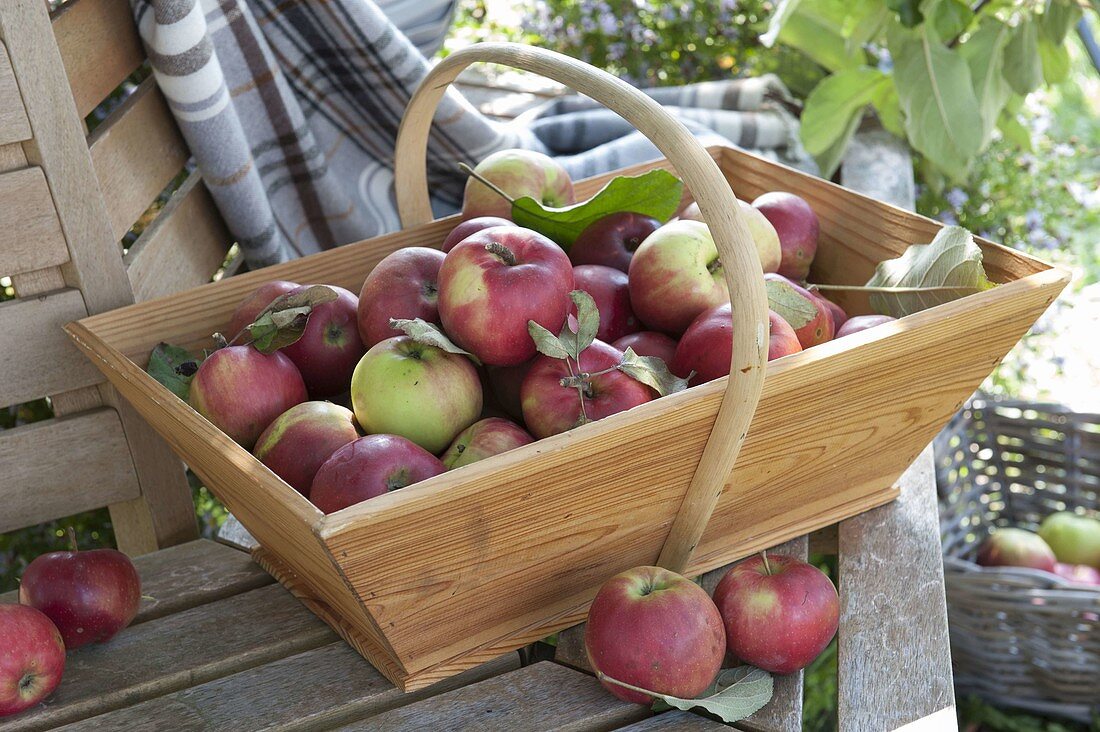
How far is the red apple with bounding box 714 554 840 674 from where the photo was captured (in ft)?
2.74

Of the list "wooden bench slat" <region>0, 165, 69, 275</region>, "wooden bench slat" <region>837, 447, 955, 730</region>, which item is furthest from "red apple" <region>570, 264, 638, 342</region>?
"wooden bench slat" <region>0, 165, 69, 275</region>

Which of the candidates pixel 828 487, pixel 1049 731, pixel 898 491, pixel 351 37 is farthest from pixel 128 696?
pixel 1049 731

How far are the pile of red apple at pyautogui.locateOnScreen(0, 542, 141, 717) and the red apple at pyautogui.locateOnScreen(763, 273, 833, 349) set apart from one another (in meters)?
0.66

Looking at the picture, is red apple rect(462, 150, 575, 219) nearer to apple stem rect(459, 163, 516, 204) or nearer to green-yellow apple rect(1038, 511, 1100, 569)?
apple stem rect(459, 163, 516, 204)

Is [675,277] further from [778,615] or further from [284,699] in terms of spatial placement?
[284,699]

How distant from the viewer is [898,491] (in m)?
1.11

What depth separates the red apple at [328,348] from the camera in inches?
39.3

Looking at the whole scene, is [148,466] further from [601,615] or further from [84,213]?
[601,615]

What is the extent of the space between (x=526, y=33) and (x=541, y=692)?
187 cm

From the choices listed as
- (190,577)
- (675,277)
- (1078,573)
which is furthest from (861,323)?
(1078,573)

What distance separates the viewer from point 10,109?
99 cm

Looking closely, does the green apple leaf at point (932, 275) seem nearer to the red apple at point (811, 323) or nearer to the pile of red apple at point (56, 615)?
the red apple at point (811, 323)

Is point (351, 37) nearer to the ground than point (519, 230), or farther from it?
farther from it

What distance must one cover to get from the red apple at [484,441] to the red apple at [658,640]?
144mm
